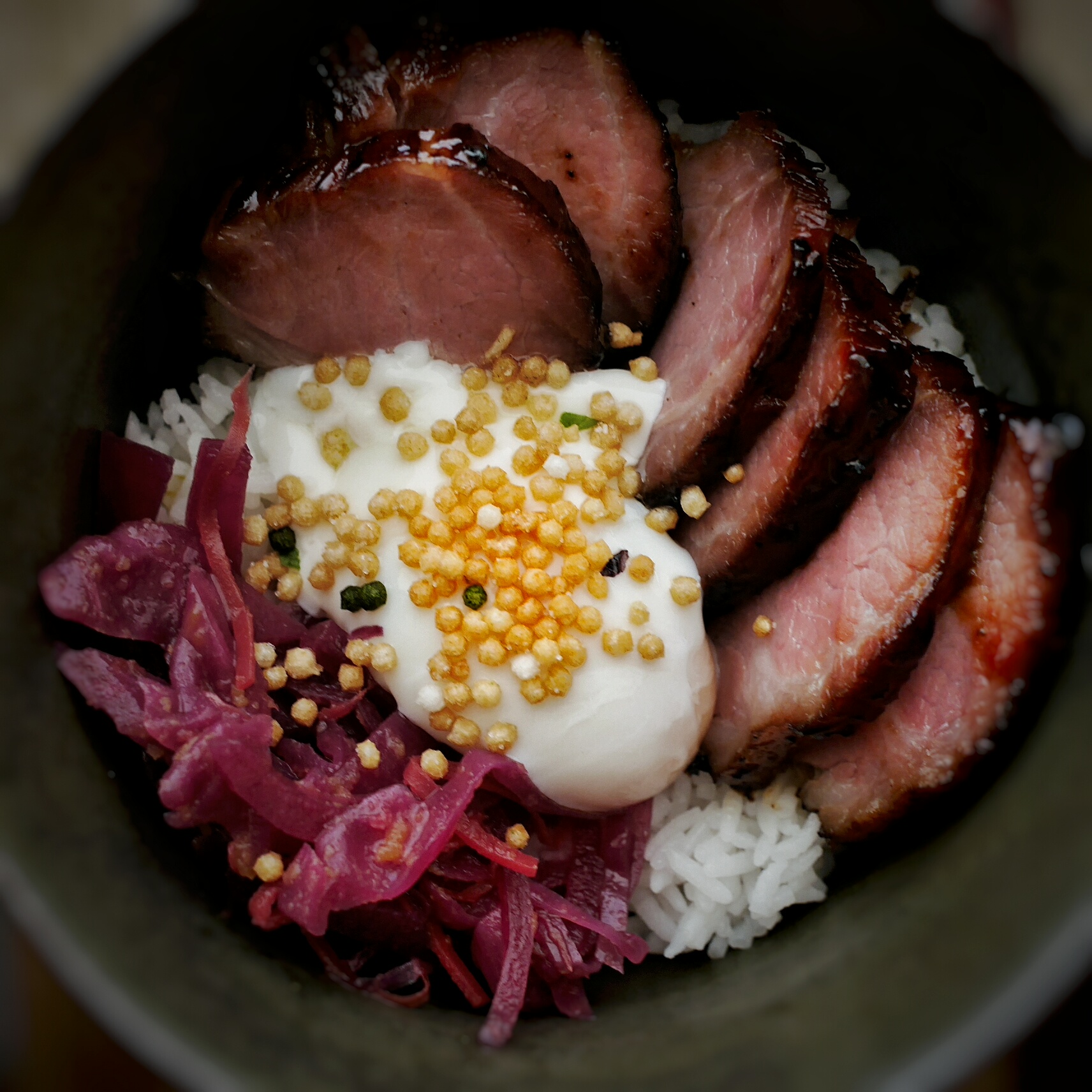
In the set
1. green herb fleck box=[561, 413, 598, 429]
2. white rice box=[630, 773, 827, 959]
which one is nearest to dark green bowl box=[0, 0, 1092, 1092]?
white rice box=[630, 773, 827, 959]

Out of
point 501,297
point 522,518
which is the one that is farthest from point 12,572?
point 501,297

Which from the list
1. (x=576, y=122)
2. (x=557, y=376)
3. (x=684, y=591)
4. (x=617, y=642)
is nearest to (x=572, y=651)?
(x=617, y=642)

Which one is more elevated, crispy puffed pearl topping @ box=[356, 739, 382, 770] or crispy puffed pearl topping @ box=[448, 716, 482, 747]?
crispy puffed pearl topping @ box=[448, 716, 482, 747]

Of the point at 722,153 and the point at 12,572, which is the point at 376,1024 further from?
the point at 722,153

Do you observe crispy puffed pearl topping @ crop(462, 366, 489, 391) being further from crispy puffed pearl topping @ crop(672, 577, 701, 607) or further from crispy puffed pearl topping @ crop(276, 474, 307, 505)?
crispy puffed pearl topping @ crop(672, 577, 701, 607)

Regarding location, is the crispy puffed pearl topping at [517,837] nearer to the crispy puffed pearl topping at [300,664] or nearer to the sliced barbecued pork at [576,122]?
the crispy puffed pearl topping at [300,664]

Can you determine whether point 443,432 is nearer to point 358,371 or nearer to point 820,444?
point 358,371
